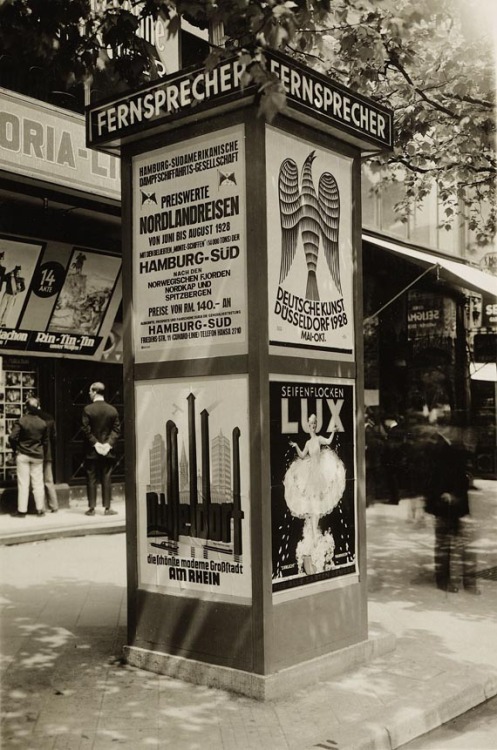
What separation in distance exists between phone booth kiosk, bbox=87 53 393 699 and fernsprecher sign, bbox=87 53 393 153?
0.01 m

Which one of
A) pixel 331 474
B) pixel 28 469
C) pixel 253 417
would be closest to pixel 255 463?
pixel 253 417

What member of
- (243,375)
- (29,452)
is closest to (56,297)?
(29,452)

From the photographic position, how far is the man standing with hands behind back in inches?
493

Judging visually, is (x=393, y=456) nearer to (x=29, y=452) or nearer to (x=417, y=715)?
(x=29, y=452)

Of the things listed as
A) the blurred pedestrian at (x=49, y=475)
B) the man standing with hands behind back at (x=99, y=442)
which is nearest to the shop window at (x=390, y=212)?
the man standing with hands behind back at (x=99, y=442)

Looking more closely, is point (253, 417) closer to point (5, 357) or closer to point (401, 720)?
point (401, 720)

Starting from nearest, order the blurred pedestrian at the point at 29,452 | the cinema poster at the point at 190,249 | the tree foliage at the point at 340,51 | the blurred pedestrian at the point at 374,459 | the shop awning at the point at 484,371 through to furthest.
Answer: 1. the tree foliage at the point at 340,51
2. the cinema poster at the point at 190,249
3. the blurred pedestrian at the point at 29,452
4. the blurred pedestrian at the point at 374,459
5. the shop awning at the point at 484,371

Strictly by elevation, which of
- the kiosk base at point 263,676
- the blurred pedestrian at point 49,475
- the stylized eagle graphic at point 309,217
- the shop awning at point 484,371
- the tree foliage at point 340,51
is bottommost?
the kiosk base at point 263,676

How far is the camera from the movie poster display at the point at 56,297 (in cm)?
1220

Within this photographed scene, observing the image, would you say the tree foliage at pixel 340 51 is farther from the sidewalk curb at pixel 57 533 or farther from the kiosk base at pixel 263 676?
the sidewalk curb at pixel 57 533

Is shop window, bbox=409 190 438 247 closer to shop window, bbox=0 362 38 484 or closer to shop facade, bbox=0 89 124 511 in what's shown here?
shop facade, bbox=0 89 124 511

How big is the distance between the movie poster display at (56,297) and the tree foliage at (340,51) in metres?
2.88

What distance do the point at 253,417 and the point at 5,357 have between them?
8601 mm

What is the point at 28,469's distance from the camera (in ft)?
39.9
